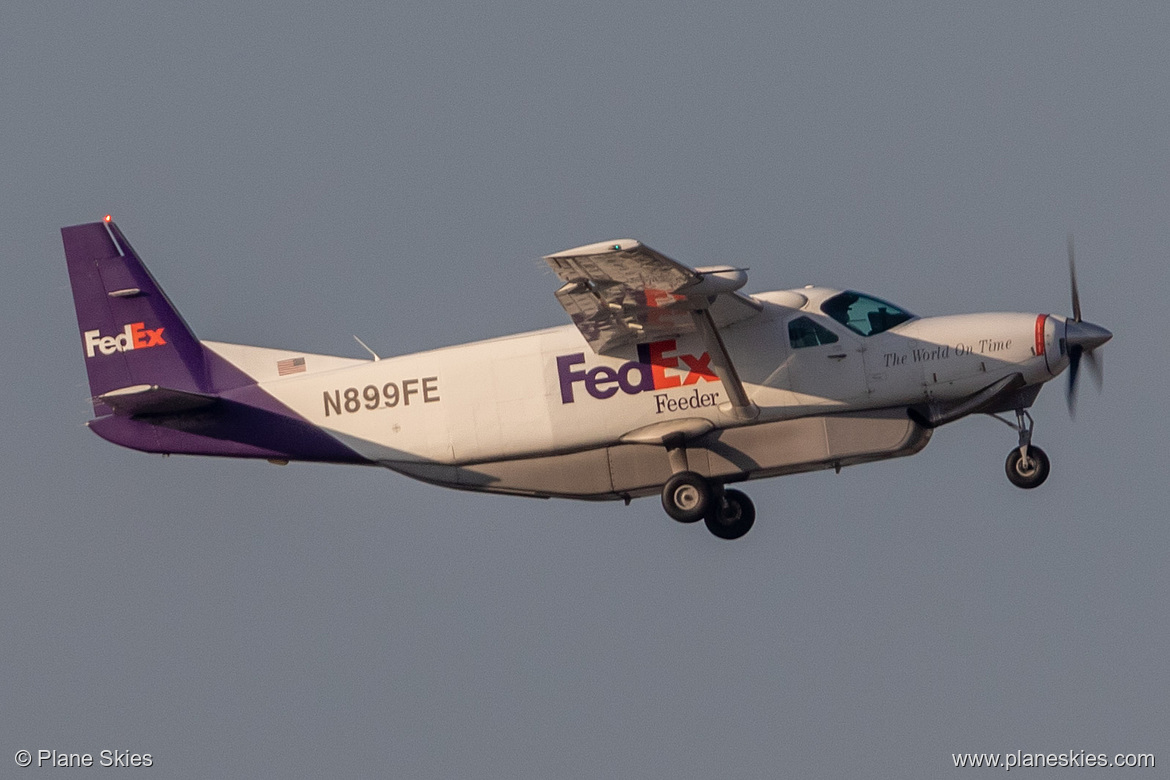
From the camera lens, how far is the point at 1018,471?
23.1m

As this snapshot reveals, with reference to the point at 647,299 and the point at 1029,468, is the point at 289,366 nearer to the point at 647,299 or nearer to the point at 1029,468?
the point at 647,299

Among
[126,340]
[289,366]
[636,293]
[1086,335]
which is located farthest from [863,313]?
[126,340]

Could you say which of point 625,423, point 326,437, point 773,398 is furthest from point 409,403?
point 773,398

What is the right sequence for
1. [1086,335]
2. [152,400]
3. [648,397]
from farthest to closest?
[152,400] → [648,397] → [1086,335]

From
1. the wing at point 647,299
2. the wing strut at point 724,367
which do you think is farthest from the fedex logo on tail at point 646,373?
the wing strut at point 724,367

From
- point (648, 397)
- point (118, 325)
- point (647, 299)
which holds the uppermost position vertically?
point (118, 325)

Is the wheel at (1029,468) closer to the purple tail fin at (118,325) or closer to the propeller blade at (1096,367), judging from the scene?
the propeller blade at (1096,367)

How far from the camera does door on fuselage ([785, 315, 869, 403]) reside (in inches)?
910

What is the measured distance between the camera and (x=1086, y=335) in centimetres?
2284

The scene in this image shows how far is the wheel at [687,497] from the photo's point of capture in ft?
77.2

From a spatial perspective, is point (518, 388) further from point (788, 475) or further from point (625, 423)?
point (788, 475)

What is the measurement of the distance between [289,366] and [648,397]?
18.0 feet

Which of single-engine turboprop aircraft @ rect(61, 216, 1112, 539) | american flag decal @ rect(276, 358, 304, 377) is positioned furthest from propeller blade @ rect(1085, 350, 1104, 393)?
american flag decal @ rect(276, 358, 304, 377)

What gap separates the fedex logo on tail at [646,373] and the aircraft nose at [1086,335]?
4.72 m
